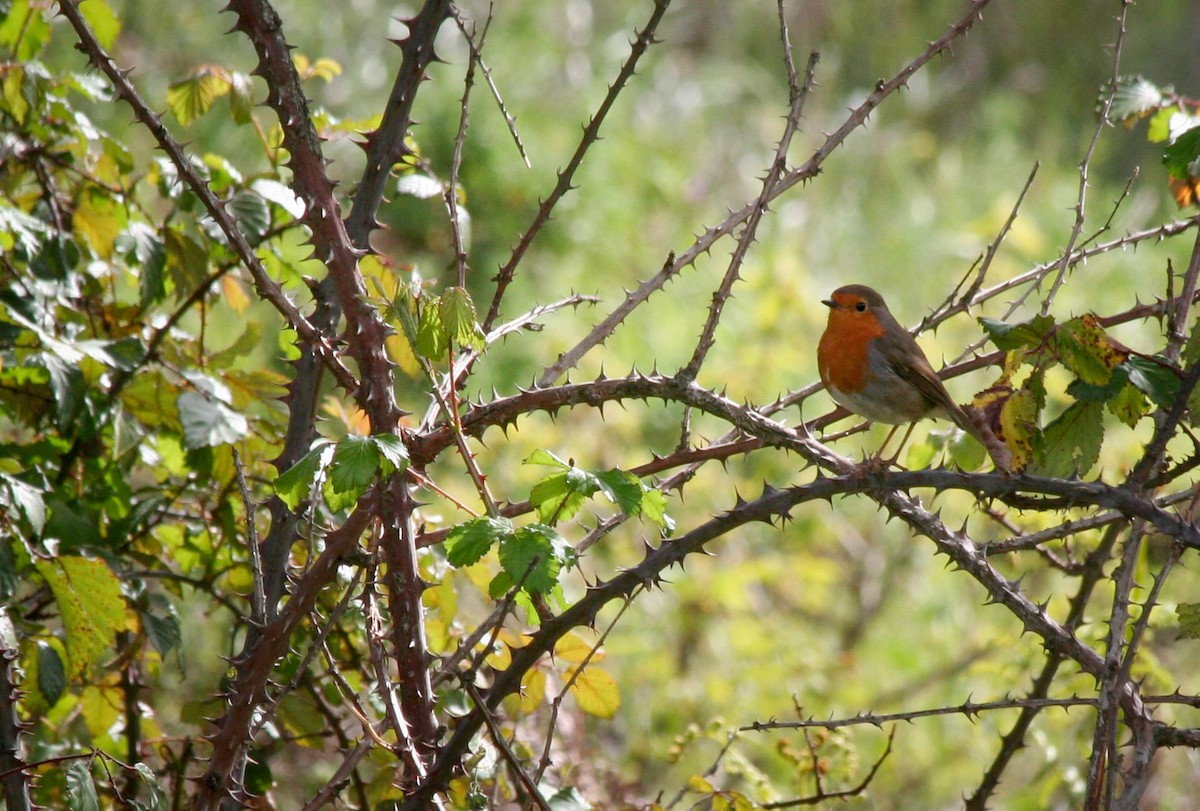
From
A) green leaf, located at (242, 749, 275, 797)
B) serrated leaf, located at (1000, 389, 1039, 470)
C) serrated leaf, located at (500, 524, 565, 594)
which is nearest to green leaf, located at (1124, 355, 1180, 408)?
serrated leaf, located at (1000, 389, 1039, 470)

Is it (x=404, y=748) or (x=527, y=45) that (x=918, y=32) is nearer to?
(x=527, y=45)

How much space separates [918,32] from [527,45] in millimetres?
3680

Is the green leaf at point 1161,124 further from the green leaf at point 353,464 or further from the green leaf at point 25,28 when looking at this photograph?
the green leaf at point 25,28

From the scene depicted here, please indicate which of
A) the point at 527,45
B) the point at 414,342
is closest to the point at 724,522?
the point at 414,342

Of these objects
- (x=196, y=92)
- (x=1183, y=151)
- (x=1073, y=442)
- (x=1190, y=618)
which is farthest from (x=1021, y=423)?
(x=196, y=92)

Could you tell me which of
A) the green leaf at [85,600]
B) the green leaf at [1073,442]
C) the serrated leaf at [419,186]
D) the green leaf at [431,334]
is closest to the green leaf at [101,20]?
the serrated leaf at [419,186]

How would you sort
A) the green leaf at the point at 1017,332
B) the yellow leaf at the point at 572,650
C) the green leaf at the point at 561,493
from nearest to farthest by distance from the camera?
the green leaf at the point at 561,493 → the green leaf at the point at 1017,332 → the yellow leaf at the point at 572,650

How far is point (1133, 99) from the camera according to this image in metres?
2.33

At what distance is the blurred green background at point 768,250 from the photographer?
4.87 m

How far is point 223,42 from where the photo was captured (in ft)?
19.0

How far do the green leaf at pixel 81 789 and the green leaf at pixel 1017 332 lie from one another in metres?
1.32

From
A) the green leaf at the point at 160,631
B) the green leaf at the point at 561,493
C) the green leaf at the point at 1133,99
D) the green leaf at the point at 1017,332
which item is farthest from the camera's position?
the green leaf at the point at 1133,99

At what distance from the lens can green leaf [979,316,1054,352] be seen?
157cm

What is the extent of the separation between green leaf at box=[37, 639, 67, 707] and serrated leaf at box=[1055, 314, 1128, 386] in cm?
157
